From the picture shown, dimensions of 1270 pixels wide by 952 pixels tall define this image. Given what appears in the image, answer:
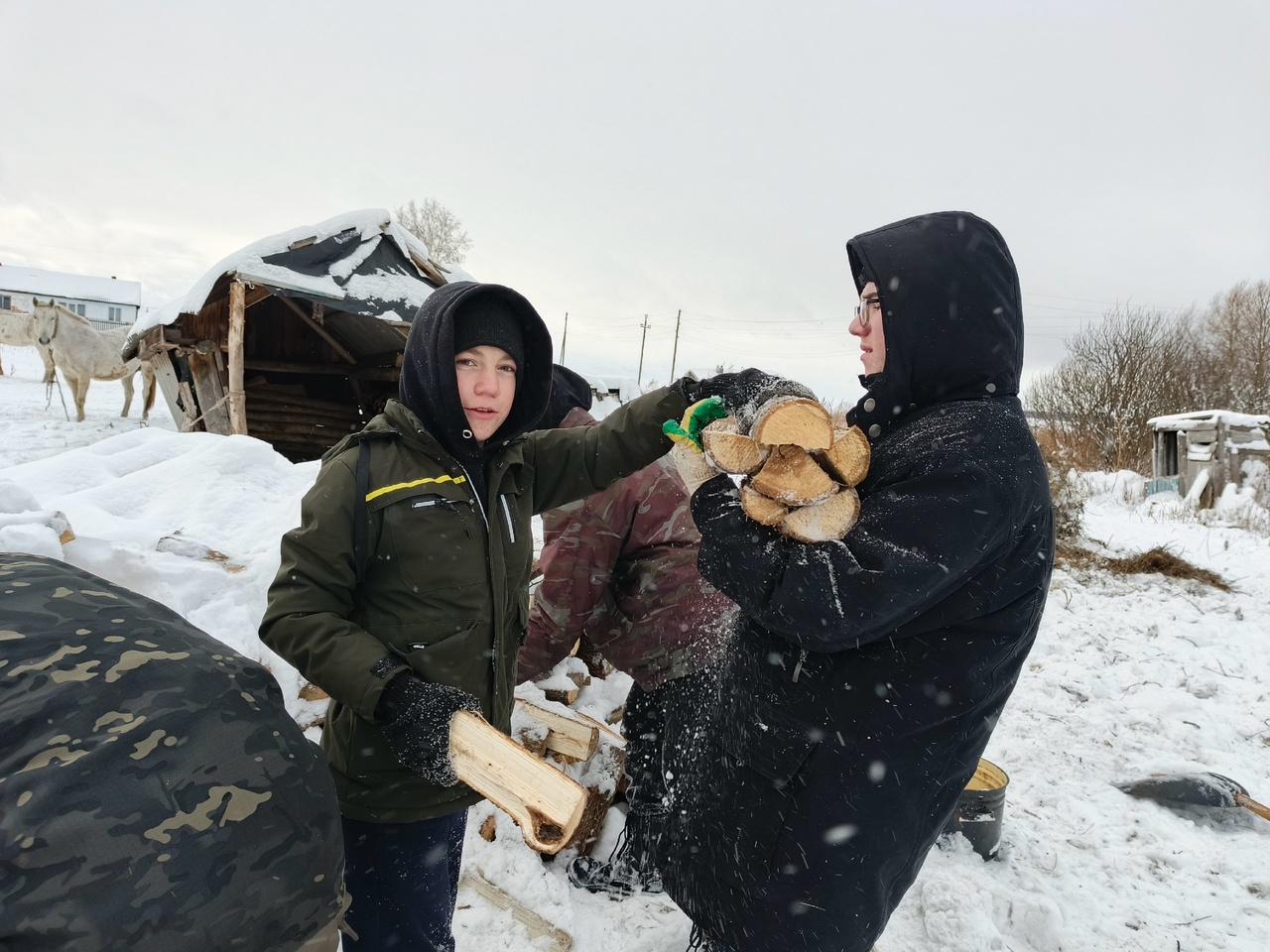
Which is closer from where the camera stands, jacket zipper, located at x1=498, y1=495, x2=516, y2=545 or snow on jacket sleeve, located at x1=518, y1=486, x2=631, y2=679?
jacket zipper, located at x1=498, y1=495, x2=516, y2=545

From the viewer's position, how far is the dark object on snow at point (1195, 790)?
3.61 m

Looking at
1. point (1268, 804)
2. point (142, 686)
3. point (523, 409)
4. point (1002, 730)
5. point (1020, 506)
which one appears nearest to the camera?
point (142, 686)

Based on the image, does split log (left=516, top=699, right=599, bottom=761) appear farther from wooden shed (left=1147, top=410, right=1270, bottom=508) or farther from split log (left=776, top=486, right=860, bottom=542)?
wooden shed (left=1147, top=410, right=1270, bottom=508)

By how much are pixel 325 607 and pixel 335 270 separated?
23.8ft

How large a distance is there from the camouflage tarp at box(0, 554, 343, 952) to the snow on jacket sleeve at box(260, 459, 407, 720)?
0.50 m

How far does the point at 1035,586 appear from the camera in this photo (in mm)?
1332

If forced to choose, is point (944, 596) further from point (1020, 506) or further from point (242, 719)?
point (242, 719)

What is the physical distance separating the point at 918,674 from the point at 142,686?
1.30 meters

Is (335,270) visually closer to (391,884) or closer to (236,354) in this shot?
(236,354)

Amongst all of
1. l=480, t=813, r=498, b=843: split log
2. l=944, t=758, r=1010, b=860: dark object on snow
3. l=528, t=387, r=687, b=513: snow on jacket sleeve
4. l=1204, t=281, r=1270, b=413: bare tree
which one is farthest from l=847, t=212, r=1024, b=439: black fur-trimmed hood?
l=1204, t=281, r=1270, b=413: bare tree

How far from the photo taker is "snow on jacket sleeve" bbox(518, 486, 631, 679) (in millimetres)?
2559

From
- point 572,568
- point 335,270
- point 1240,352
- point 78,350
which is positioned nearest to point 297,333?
point 335,270

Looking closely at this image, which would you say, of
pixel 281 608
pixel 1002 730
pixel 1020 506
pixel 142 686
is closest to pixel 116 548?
pixel 281 608

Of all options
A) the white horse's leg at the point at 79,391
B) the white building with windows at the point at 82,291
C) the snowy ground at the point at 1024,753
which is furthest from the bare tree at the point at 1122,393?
the white building with windows at the point at 82,291
